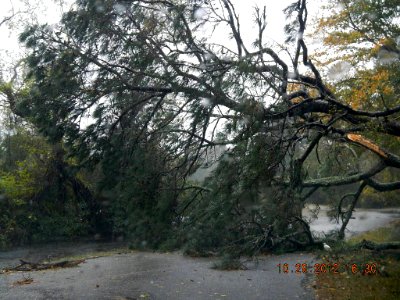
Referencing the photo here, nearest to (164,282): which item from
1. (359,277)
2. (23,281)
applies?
(23,281)

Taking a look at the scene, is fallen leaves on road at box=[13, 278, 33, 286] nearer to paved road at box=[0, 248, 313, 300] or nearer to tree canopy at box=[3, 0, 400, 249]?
paved road at box=[0, 248, 313, 300]

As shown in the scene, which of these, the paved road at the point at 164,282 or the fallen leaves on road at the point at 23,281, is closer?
the paved road at the point at 164,282

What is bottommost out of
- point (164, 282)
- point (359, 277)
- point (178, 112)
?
point (164, 282)

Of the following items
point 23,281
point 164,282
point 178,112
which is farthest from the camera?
point 23,281

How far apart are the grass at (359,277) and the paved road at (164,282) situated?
496 mm

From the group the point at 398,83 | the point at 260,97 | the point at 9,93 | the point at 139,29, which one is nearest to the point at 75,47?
the point at 139,29
